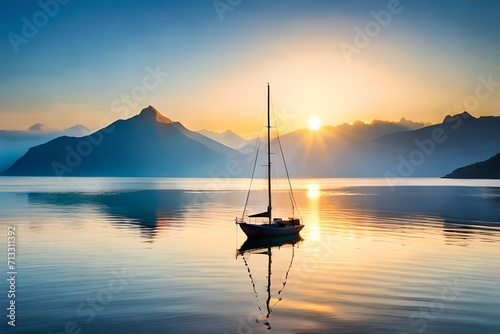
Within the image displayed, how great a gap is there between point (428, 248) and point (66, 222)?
180ft

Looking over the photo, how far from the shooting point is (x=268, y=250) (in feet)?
175

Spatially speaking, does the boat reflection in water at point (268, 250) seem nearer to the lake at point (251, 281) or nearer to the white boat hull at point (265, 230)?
the lake at point (251, 281)

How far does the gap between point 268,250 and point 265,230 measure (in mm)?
5762

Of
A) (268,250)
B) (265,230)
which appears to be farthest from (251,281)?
(265,230)

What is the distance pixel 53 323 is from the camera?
24906 millimetres

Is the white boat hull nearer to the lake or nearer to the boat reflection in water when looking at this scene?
the boat reflection in water

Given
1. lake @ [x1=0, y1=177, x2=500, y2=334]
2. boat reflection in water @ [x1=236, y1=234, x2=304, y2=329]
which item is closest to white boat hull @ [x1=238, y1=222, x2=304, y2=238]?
boat reflection in water @ [x1=236, y1=234, x2=304, y2=329]

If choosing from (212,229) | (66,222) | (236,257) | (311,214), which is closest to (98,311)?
(236,257)

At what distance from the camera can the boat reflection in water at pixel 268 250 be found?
29831 mm

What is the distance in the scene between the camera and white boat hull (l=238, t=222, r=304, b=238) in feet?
190

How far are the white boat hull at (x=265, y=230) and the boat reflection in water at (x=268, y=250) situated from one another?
2.67ft

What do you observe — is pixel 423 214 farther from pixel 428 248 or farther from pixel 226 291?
pixel 226 291

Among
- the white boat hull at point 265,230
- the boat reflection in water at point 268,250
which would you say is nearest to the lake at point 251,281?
the boat reflection in water at point 268,250

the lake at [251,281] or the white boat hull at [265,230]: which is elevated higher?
the white boat hull at [265,230]
